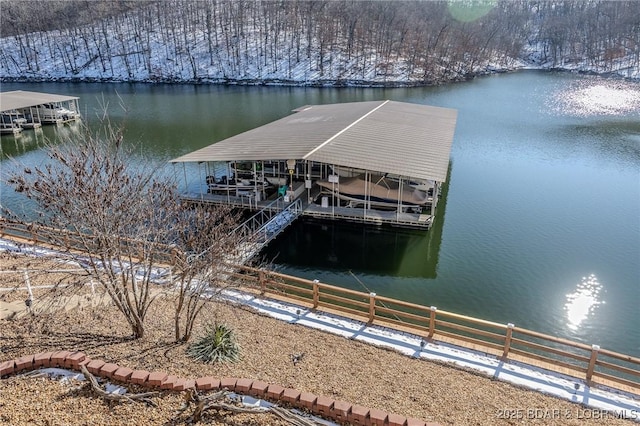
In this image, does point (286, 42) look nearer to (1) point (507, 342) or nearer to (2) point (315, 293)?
(2) point (315, 293)

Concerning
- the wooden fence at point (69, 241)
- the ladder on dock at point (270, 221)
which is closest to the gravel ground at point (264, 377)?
the wooden fence at point (69, 241)

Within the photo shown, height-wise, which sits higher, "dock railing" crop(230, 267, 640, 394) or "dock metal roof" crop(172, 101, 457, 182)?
"dock metal roof" crop(172, 101, 457, 182)

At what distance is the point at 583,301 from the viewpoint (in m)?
12.6

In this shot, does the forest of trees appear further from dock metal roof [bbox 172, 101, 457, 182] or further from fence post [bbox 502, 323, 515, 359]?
fence post [bbox 502, 323, 515, 359]

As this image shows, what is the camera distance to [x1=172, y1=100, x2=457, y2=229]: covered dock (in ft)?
57.1

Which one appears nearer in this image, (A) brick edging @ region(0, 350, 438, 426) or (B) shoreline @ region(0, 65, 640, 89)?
(A) brick edging @ region(0, 350, 438, 426)

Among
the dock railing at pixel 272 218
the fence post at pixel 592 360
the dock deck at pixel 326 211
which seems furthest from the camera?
the dock deck at pixel 326 211

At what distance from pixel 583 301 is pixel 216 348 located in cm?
1087

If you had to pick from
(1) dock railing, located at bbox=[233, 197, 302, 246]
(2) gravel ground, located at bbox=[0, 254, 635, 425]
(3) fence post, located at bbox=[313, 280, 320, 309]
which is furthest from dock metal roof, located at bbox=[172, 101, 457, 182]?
(2) gravel ground, located at bbox=[0, 254, 635, 425]

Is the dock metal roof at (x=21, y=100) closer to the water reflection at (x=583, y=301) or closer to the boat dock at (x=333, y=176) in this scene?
the boat dock at (x=333, y=176)

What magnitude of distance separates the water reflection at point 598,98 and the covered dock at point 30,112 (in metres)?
46.4

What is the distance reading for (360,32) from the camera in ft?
243

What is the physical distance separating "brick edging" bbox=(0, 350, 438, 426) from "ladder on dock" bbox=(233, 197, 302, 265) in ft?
25.6

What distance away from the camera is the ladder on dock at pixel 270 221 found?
1514cm
